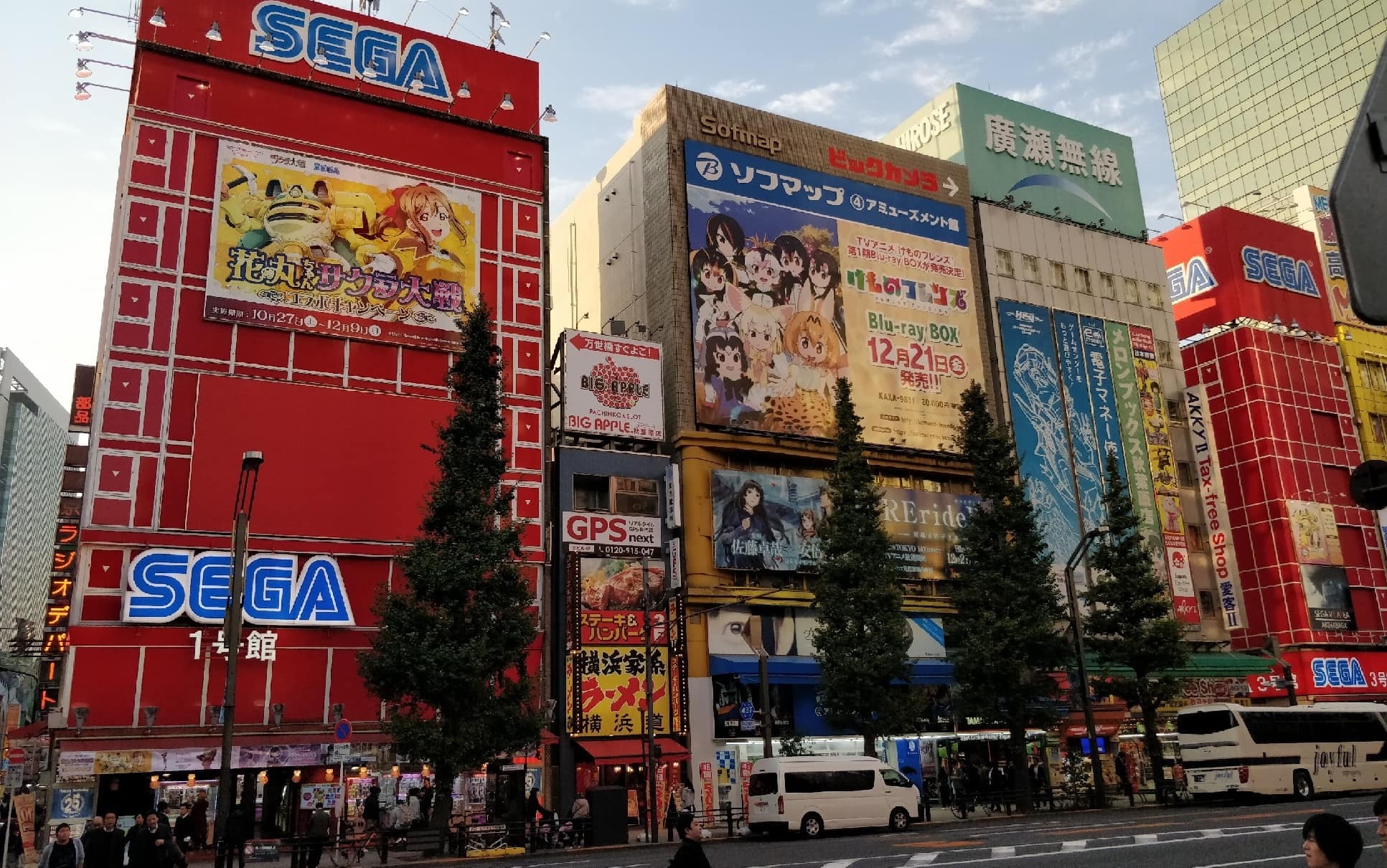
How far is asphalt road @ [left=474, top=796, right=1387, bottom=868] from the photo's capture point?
16344 millimetres

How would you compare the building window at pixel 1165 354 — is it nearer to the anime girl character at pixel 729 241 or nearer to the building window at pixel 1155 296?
the building window at pixel 1155 296

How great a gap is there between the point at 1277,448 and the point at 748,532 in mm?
35319

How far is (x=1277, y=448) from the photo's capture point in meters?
60.2

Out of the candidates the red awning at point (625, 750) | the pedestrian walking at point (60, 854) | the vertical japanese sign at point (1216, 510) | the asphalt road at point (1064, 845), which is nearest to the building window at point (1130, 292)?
the vertical japanese sign at point (1216, 510)

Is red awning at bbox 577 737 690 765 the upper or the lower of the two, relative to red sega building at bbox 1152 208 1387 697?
lower

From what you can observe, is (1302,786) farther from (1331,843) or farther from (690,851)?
(1331,843)

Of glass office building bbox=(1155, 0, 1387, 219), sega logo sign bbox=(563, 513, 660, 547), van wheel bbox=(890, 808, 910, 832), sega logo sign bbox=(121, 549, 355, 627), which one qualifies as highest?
glass office building bbox=(1155, 0, 1387, 219)

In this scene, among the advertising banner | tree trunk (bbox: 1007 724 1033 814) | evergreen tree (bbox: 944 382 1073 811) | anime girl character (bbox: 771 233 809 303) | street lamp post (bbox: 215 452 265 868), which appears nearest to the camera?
street lamp post (bbox: 215 452 265 868)

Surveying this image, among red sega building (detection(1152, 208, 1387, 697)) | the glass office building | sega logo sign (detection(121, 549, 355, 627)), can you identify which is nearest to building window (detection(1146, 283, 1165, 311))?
red sega building (detection(1152, 208, 1387, 697))

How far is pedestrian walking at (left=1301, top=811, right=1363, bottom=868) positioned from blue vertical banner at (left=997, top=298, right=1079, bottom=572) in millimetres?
47010

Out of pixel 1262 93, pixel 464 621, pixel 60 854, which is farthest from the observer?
pixel 1262 93

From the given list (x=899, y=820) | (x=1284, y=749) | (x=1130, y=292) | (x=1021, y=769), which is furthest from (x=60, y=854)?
(x=1130, y=292)

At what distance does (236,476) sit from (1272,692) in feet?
165

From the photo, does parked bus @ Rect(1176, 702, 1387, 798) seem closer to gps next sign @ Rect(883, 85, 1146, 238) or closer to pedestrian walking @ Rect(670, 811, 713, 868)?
pedestrian walking @ Rect(670, 811, 713, 868)
